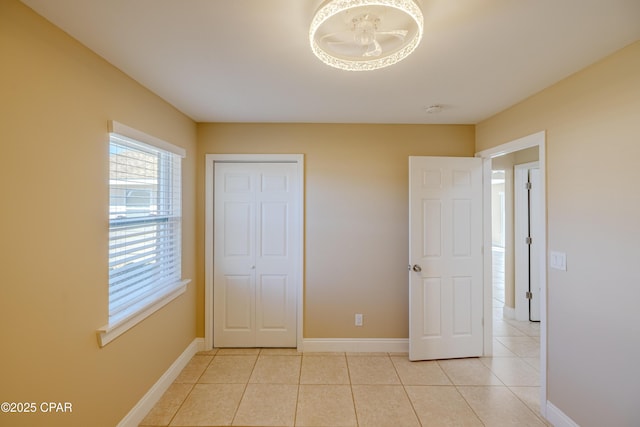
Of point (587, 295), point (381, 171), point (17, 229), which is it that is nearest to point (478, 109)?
point (381, 171)

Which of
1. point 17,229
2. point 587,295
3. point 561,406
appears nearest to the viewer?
point 17,229

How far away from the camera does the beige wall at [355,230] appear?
2891 mm

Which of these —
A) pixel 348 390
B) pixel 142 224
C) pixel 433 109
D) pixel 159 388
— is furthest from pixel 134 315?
pixel 433 109

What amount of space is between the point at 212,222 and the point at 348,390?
206 centimetres

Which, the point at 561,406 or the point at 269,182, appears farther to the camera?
the point at 269,182

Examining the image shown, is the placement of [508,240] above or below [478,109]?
below

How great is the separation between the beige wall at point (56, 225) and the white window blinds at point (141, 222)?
0.37ft

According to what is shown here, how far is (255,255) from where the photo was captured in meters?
2.93

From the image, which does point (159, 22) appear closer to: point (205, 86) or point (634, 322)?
point (205, 86)

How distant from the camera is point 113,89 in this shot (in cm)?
170

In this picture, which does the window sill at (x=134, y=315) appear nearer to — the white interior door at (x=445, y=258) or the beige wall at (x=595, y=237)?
the white interior door at (x=445, y=258)

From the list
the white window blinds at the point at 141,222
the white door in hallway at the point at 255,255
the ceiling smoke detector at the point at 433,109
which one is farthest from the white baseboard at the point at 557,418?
the white window blinds at the point at 141,222

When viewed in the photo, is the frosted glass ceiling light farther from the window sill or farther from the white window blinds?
the window sill

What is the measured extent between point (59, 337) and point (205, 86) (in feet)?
5.72
